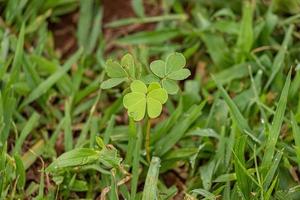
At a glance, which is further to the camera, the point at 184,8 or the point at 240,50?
the point at 184,8

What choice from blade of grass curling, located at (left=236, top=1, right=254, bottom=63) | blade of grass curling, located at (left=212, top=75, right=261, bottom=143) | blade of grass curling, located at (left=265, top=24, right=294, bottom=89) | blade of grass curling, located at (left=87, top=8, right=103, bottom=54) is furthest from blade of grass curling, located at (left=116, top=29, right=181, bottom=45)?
blade of grass curling, located at (left=212, top=75, right=261, bottom=143)

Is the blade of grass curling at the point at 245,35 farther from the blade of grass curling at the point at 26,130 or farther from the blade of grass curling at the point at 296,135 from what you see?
the blade of grass curling at the point at 26,130

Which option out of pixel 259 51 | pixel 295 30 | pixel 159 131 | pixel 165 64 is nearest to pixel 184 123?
pixel 159 131

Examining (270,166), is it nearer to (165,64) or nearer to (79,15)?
(165,64)

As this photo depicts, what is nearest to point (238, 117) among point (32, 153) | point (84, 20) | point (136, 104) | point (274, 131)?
point (274, 131)

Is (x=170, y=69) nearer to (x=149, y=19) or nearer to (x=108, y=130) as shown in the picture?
(x=108, y=130)

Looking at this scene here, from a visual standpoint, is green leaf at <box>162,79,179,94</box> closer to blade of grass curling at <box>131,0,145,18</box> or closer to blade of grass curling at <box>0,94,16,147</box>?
blade of grass curling at <box>0,94,16,147</box>
